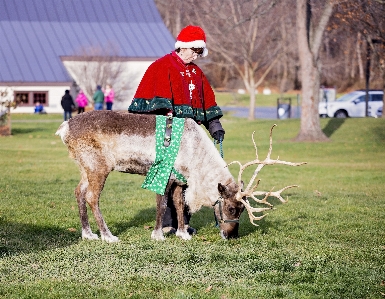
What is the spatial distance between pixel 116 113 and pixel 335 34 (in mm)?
38616

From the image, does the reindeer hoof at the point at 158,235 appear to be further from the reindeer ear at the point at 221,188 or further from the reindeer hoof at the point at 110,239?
the reindeer ear at the point at 221,188

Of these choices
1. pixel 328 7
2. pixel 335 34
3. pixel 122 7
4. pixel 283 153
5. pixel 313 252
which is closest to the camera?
pixel 313 252

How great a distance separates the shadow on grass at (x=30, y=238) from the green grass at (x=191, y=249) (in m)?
0.01

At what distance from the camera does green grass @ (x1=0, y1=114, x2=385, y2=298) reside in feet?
21.9

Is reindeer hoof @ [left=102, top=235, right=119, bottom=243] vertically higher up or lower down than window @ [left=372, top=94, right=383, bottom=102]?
lower down

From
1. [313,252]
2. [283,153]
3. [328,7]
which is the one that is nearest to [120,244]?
[313,252]

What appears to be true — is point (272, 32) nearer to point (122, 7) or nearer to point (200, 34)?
point (122, 7)

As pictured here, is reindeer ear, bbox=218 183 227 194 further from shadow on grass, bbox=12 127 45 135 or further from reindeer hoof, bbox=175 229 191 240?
shadow on grass, bbox=12 127 45 135

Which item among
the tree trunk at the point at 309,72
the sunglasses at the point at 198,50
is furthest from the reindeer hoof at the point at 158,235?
the tree trunk at the point at 309,72

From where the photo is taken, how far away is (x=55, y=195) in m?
13.2

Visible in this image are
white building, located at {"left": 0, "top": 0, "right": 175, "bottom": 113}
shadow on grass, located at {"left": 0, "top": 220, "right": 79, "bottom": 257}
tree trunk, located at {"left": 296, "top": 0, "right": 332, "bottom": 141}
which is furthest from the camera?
white building, located at {"left": 0, "top": 0, "right": 175, "bottom": 113}

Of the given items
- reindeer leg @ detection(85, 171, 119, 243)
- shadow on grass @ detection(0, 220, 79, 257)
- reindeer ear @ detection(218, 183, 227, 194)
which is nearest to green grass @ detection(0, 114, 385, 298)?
shadow on grass @ detection(0, 220, 79, 257)

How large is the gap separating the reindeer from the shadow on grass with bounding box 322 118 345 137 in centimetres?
2163

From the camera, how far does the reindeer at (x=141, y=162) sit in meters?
8.84
